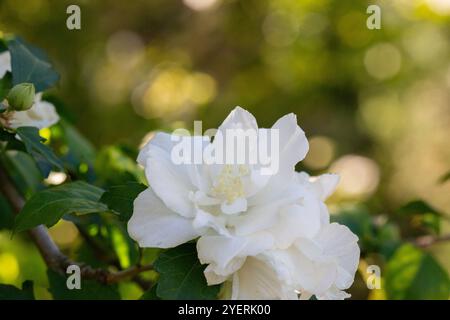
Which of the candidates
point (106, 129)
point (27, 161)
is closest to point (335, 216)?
point (27, 161)

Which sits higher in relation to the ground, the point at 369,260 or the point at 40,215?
the point at 40,215

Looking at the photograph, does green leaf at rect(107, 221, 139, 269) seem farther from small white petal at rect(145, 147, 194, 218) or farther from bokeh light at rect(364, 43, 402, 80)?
bokeh light at rect(364, 43, 402, 80)

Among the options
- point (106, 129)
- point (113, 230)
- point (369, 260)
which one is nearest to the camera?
point (113, 230)

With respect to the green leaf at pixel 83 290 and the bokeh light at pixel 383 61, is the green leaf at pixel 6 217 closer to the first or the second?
the green leaf at pixel 83 290

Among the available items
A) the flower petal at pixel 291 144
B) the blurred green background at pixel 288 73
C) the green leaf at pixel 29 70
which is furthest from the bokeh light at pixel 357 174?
the flower petal at pixel 291 144

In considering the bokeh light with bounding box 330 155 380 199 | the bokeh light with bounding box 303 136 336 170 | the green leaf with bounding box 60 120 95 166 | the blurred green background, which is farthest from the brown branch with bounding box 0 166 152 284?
the bokeh light with bounding box 303 136 336 170
